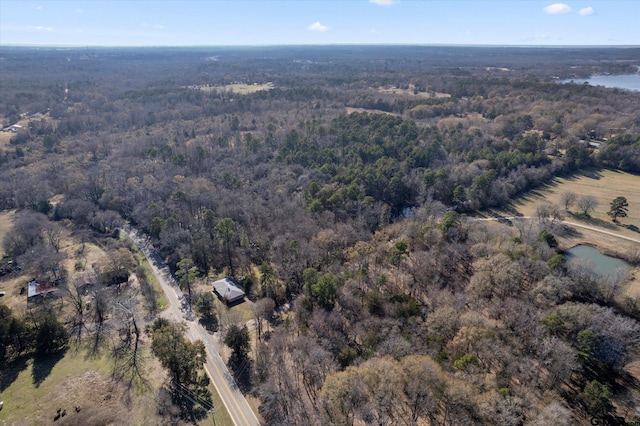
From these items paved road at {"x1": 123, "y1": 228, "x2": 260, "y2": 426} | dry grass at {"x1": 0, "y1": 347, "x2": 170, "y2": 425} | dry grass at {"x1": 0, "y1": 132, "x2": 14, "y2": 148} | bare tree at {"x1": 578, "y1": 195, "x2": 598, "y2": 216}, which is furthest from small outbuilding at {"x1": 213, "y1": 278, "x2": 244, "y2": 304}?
dry grass at {"x1": 0, "y1": 132, "x2": 14, "y2": 148}

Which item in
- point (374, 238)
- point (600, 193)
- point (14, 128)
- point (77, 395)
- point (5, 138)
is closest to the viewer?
point (77, 395)

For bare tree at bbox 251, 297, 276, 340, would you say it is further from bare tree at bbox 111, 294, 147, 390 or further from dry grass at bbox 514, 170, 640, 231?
dry grass at bbox 514, 170, 640, 231

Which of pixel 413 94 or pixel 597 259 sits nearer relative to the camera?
pixel 597 259

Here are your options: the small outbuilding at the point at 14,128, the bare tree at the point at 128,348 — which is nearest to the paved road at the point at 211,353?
the bare tree at the point at 128,348

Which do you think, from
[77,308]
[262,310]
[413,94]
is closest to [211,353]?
[262,310]

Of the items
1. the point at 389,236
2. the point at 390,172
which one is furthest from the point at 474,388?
the point at 390,172

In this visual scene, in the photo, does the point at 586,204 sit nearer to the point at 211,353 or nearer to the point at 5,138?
the point at 211,353

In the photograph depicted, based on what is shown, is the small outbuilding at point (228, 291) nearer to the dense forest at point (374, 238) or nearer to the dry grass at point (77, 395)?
the dense forest at point (374, 238)
